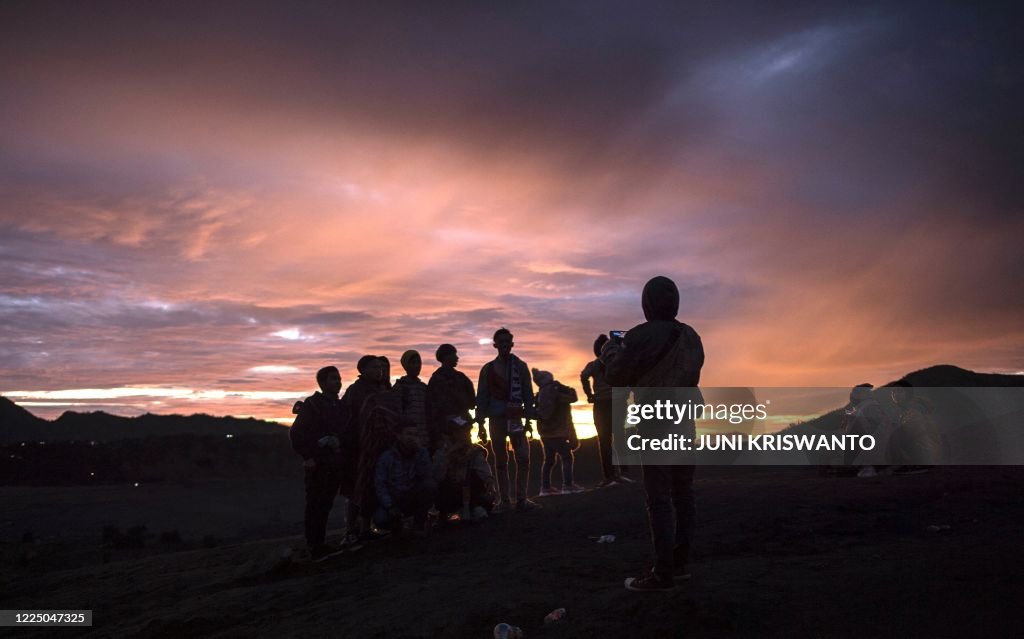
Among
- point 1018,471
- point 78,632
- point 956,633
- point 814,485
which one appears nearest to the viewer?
point 956,633

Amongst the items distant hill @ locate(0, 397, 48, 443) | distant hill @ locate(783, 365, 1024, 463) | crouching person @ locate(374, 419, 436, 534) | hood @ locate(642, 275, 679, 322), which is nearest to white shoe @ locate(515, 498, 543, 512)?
crouching person @ locate(374, 419, 436, 534)

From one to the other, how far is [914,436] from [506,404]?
7.29 metres

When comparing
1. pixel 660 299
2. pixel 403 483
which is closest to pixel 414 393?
pixel 403 483

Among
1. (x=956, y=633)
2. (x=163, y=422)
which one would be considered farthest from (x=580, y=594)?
(x=163, y=422)

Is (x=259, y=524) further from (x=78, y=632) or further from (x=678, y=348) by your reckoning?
(x=678, y=348)

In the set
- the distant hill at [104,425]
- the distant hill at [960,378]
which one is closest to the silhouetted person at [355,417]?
the distant hill at [960,378]

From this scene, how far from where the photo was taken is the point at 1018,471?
493 inches

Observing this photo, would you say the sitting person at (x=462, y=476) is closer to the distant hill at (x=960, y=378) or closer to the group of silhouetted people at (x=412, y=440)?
the group of silhouetted people at (x=412, y=440)

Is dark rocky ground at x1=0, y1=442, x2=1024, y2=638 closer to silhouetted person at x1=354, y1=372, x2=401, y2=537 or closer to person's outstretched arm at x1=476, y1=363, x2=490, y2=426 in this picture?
silhouetted person at x1=354, y1=372, x2=401, y2=537

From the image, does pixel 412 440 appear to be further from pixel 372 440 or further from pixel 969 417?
pixel 969 417

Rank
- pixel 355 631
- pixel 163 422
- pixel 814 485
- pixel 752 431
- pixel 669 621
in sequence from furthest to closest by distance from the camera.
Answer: pixel 163 422
pixel 752 431
pixel 814 485
pixel 355 631
pixel 669 621

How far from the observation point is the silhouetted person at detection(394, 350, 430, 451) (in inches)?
404

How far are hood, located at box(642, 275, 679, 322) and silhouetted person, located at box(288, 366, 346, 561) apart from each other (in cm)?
450

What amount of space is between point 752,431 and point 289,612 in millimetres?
14202
